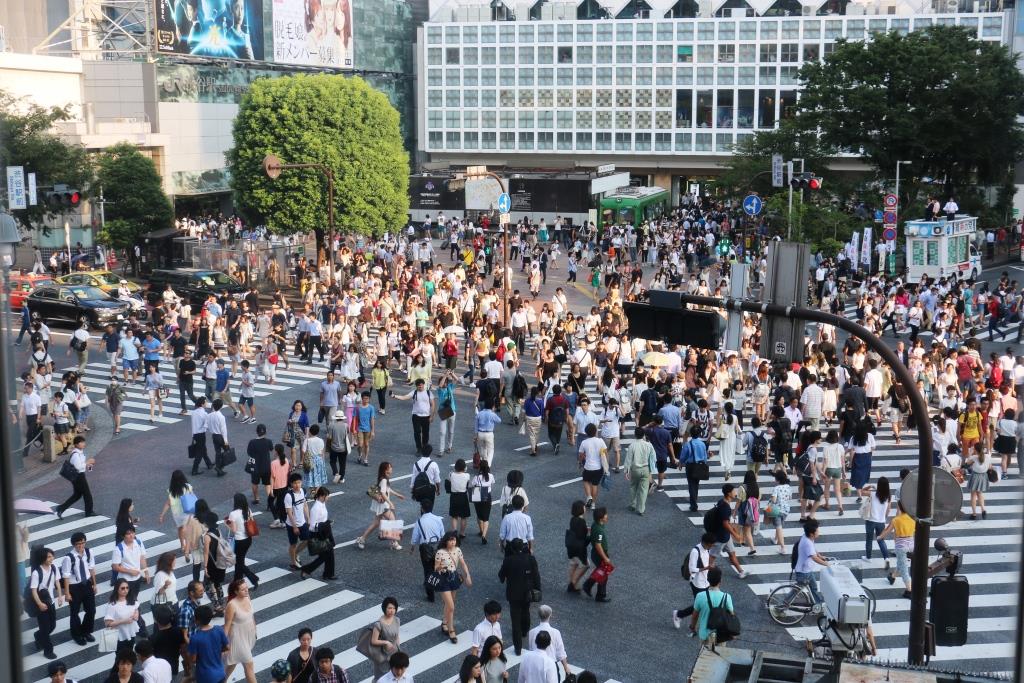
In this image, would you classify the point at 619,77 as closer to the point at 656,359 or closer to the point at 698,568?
the point at 656,359

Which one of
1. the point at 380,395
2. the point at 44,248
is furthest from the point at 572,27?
the point at 380,395

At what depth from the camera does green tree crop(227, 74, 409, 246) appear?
1839 inches

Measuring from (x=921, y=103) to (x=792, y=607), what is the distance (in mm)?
44649

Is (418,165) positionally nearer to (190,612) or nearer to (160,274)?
(160,274)

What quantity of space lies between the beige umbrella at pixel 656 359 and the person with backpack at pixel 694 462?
5349mm

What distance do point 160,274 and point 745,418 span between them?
73.9 feet

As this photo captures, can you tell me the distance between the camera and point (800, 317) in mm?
9531

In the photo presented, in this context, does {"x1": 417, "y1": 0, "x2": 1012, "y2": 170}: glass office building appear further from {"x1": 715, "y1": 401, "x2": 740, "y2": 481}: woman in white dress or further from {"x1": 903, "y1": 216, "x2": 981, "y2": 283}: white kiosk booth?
{"x1": 715, "y1": 401, "x2": 740, "y2": 481}: woman in white dress

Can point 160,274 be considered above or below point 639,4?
below

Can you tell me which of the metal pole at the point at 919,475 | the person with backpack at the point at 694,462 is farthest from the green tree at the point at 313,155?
the metal pole at the point at 919,475

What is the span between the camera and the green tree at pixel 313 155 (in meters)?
46.7

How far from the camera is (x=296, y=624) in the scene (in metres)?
14.0

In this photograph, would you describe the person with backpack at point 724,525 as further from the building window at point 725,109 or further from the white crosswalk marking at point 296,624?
the building window at point 725,109

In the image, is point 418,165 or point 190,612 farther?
point 418,165
